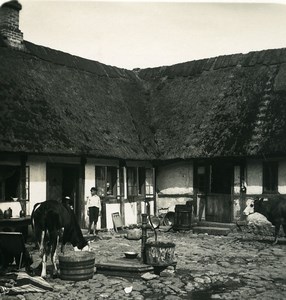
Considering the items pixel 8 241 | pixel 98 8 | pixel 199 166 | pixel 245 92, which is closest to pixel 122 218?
pixel 199 166

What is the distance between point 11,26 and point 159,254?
12.8 m

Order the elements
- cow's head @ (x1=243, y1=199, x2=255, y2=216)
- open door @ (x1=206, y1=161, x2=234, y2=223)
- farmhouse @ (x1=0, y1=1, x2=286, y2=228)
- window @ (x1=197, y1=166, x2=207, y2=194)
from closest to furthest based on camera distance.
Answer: farmhouse @ (x1=0, y1=1, x2=286, y2=228), cow's head @ (x1=243, y1=199, x2=255, y2=216), open door @ (x1=206, y1=161, x2=234, y2=223), window @ (x1=197, y1=166, x2=207, y2=194)

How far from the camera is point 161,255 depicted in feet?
32.0

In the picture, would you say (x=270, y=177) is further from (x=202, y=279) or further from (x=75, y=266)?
(x=75, y=266)

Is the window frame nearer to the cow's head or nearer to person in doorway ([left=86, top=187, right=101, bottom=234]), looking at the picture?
the cow's head

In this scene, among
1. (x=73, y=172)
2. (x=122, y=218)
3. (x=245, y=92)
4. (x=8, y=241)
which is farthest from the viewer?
(x=245, y=92)

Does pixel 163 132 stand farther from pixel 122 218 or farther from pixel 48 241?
→ pixel 48 241

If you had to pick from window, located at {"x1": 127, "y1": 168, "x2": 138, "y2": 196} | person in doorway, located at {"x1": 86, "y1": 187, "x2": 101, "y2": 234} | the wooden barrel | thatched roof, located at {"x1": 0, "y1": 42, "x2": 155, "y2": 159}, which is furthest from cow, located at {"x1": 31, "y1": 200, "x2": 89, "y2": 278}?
window, located at {"x1": 127, "y1": 168, "x2": 138, "y2": 196}

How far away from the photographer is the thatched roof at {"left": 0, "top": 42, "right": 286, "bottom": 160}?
52.8ft

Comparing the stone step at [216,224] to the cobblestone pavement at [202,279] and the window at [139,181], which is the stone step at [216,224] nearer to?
the window at [139,181]

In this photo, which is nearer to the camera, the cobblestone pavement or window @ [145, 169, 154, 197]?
the cobblestone pavement

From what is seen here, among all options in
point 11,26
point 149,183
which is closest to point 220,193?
point 149,183

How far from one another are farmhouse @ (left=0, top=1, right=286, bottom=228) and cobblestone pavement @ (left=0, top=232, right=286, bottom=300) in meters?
3.87

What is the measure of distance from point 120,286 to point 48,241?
6.54 feet
